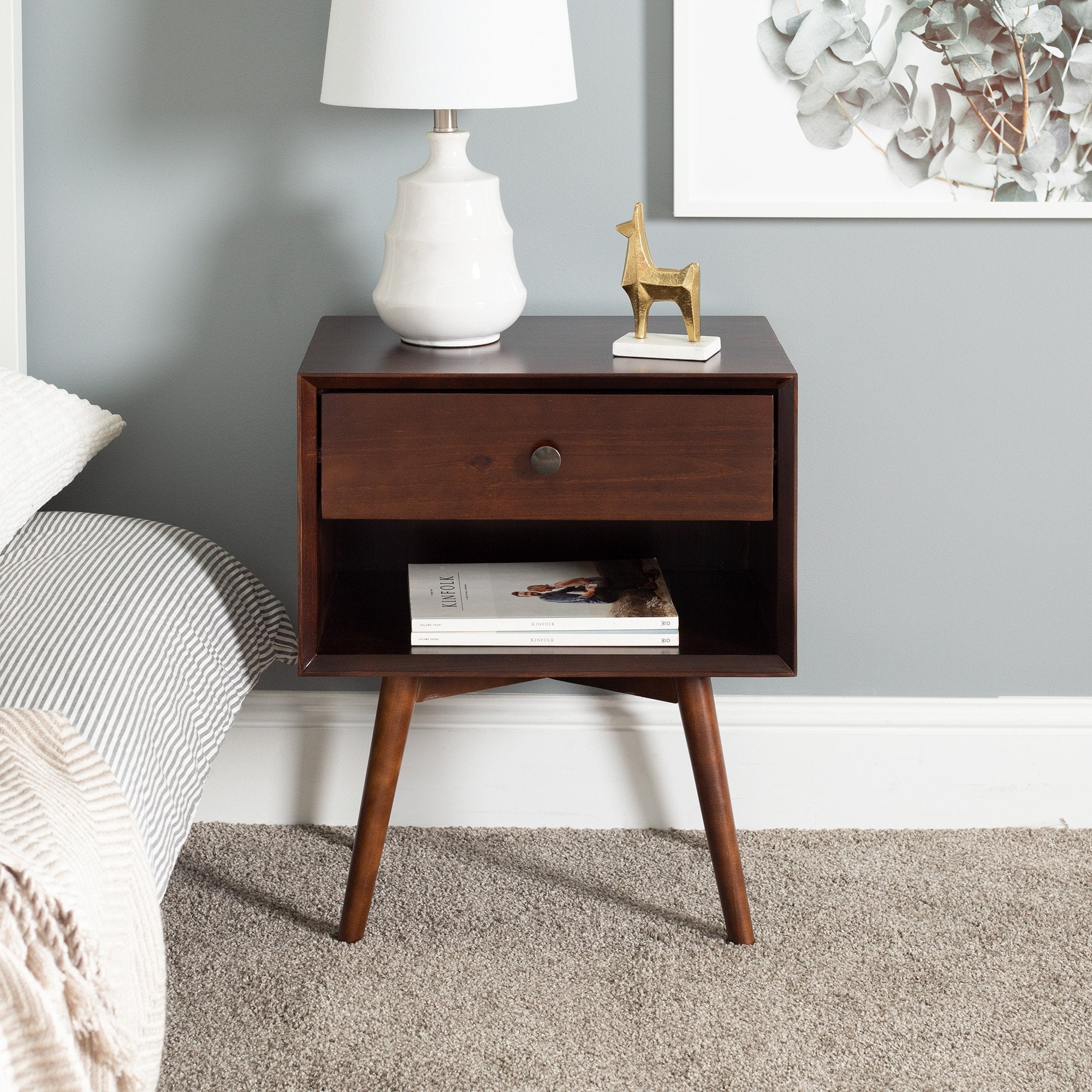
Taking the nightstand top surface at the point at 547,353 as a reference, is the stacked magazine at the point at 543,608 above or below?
below

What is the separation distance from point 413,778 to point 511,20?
3.20 feet

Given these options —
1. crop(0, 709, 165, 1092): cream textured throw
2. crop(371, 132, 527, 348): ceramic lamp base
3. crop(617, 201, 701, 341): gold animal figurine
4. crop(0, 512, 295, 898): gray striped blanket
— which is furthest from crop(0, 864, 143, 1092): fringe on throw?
crop(617, 201, 701, 341): gold animal figurine

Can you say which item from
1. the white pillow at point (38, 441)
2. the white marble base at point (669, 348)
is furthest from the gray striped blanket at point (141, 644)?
the white marble base at point (669, 348)

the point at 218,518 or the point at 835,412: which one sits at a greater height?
the point at 835,412

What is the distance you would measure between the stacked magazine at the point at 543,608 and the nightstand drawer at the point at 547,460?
0.39 feet

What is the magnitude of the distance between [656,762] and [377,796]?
0.43 m

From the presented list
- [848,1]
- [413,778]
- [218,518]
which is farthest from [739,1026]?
[848,1]

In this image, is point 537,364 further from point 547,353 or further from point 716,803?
point 716,803

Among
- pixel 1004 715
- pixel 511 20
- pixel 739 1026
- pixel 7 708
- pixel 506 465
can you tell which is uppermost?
pixel 511 20

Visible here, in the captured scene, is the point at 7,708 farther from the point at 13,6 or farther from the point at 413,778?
the point at 13,6

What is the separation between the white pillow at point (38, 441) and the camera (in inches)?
48.7

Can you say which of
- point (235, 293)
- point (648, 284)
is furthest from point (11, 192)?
point (648, 284)

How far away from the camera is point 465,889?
5.02 ft

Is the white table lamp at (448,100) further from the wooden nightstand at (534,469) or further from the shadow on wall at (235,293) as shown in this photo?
the shadow on wall at (235,293)
